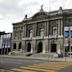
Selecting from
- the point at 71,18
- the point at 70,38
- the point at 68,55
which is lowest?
the point at 68,55

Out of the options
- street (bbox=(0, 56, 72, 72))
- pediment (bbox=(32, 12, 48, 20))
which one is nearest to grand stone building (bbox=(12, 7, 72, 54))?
pediment (bbox=(32, 12, 48, 20))

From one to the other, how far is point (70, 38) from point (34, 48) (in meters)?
19.0

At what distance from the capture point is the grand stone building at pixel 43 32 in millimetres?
72875

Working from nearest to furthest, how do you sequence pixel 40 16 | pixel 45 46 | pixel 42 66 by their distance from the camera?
pixel 42 66, pixel 45 46, pixel 40 16

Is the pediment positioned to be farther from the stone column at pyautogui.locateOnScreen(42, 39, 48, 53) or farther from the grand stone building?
the stone column at pyautogui.locateOnScreen(42, 39, 48, 53)

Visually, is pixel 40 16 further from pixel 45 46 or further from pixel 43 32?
pixel 45 46

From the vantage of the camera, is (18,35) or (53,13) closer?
(53,13)

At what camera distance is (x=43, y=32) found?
261 feet

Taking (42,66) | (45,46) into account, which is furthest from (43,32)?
(42,66)

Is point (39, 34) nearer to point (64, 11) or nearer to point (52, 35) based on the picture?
point (52, 35)

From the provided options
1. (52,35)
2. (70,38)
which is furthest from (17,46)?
(70,38)

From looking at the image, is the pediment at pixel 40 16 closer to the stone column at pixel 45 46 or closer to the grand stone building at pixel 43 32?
the grand stone building at pixel 43 32

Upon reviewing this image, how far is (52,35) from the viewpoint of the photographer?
7606 centimetres

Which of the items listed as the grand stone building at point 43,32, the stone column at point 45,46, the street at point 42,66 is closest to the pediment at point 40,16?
the grand stone building at point 43,32
